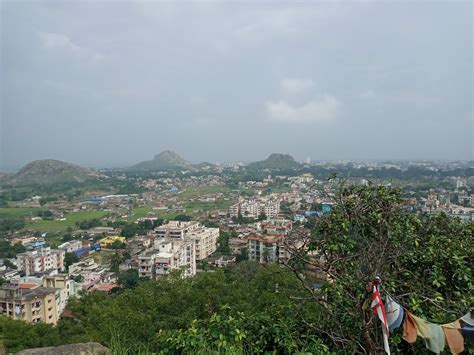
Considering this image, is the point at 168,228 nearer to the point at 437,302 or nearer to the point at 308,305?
the point at 308,305

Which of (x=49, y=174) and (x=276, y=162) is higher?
(x=276, y=162)

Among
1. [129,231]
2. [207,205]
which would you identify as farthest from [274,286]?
[207,205]

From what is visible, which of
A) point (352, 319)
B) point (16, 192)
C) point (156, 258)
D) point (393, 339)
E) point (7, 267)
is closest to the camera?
point (393, 339)

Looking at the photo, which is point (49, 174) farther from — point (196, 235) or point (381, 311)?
point (381, 311)

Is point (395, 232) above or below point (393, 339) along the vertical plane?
above

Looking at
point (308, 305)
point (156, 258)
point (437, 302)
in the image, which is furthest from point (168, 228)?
point (437, 302)

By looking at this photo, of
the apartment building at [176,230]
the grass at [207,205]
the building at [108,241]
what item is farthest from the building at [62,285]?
the grass at [207,205]

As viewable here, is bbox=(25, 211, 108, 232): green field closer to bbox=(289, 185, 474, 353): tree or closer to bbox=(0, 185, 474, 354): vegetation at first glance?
bbox=(0, 185, 474, 354): vegetation
